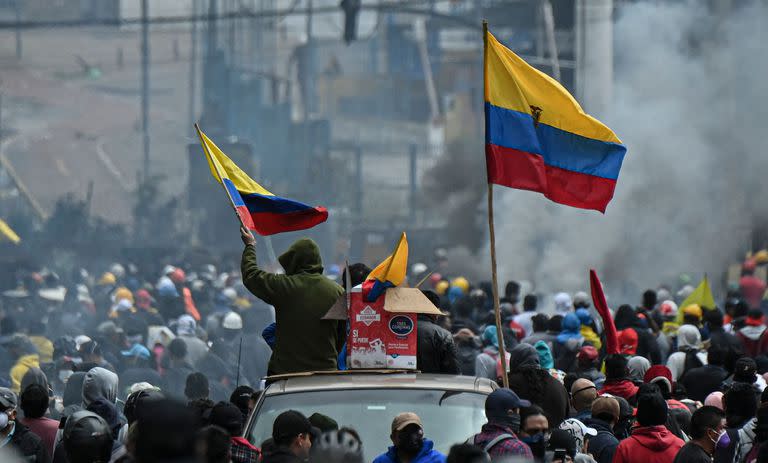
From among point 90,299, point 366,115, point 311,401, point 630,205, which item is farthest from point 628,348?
point 366,115

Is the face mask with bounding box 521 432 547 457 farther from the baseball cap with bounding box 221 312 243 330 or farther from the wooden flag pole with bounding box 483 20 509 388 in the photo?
the baseball cap with bounding box 221 312 243 330

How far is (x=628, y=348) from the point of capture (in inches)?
424

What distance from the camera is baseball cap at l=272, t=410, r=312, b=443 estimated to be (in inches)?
200

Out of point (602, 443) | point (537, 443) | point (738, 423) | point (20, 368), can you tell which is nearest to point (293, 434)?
point (537, 443)

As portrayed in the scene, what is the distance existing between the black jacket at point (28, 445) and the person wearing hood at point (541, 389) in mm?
2294

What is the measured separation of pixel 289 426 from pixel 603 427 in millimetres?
1968

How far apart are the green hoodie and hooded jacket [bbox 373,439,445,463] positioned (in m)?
1.64

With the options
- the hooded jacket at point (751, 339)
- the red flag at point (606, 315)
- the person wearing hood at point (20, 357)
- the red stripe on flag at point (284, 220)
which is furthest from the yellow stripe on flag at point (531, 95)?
the person wearing hood at point (20, 357)

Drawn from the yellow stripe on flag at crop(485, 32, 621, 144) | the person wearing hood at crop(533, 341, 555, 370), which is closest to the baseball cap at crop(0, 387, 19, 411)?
the yellow stripe on flag at crop(485, 32, 621, 144)

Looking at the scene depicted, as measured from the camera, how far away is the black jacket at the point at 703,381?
29.9 feet

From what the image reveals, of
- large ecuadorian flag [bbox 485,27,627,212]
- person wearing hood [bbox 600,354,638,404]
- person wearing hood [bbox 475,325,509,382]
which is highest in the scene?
large ecuadorian flag [bbox 485,27,627,212]

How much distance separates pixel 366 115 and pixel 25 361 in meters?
60.8

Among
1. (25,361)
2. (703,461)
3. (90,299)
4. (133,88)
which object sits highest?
(703,461)

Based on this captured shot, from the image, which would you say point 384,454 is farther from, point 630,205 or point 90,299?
point 630,205
